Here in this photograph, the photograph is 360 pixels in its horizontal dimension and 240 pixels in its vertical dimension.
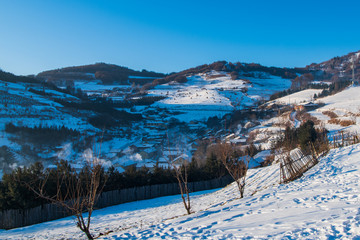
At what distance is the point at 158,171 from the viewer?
16.4 meters

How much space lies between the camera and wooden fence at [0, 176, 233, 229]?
1070cm

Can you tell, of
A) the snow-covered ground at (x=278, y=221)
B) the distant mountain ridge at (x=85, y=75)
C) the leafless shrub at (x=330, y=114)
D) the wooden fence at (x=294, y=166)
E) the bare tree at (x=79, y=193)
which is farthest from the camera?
the distant mountain ridge at (x=85, y=75)

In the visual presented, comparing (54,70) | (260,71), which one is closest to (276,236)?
(54,70)

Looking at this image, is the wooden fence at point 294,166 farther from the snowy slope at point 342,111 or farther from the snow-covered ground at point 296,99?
the snow-covered ground at point 296,99

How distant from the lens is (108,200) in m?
13.6

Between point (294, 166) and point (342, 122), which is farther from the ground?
point (342, 122)

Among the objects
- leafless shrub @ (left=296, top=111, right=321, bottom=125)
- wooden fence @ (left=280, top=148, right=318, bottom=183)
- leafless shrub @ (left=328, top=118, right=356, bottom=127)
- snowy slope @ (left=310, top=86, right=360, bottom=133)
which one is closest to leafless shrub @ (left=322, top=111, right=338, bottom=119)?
snowy slope @ (left=310, top=86, right=360, bottom=133)

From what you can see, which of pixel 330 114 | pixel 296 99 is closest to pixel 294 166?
pixel 330 114

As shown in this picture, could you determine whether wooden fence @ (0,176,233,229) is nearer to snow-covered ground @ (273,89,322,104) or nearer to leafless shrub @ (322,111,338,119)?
leafless shrub @ (322,111,338,119)

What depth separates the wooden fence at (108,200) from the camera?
1070cm

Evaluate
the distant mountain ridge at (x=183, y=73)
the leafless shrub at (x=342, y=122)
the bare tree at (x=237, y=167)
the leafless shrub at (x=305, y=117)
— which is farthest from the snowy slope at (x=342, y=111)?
the distant mountain ridge at (x=183, y=73)

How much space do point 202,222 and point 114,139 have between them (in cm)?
3397

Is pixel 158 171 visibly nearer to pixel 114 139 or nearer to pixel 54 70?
pixel 114 139

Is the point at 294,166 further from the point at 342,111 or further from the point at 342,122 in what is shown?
the point at 342,111
